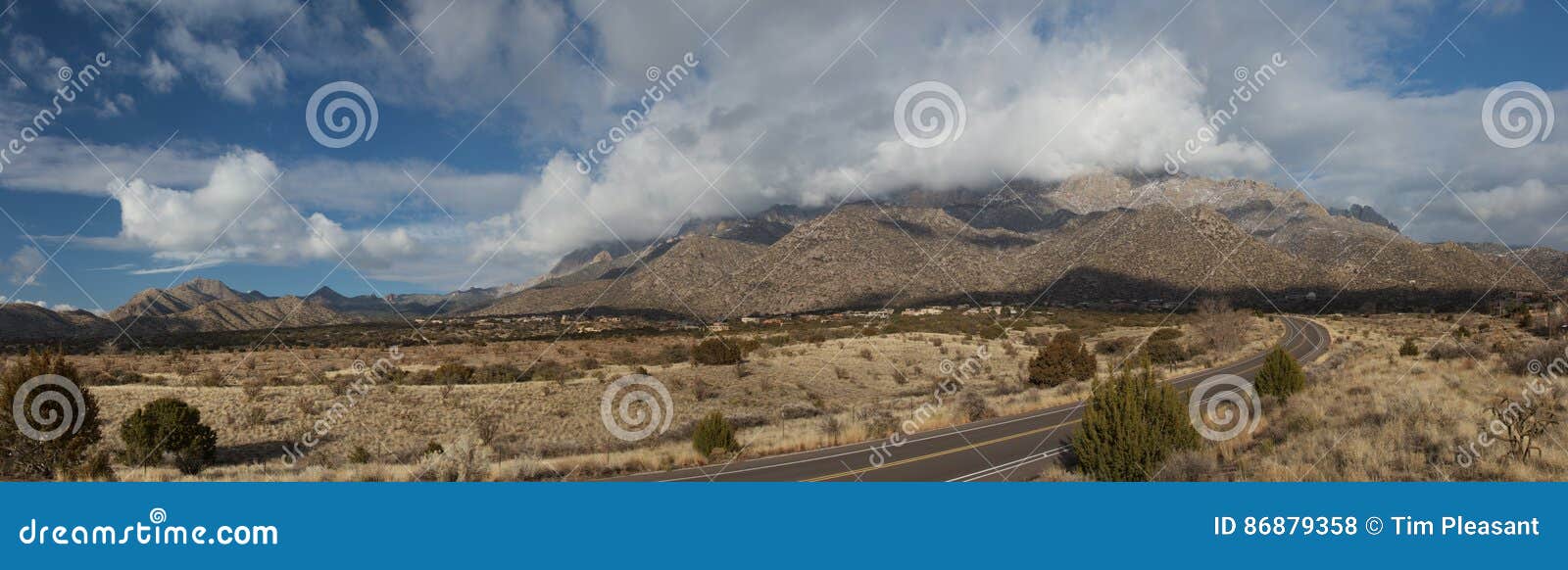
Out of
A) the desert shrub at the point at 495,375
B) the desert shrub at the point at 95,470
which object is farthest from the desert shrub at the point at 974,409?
the desert shrub at the point at 495,375

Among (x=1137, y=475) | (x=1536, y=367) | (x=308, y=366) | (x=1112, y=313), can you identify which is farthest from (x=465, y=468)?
(x=1112, y=313)

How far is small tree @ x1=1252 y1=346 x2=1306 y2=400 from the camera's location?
18.4 metres

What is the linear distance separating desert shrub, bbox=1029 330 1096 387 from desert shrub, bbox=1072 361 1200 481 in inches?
838

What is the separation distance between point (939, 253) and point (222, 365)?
96139 millimetres

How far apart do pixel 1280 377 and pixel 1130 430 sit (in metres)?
Result: 12.2

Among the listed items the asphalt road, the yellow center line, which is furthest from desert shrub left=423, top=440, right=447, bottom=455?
the yellow center line

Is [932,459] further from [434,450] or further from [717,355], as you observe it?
[717,355]

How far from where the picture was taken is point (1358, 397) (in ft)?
51.5

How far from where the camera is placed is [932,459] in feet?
45.9

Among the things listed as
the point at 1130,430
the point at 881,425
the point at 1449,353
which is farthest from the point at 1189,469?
the point at 1449,353

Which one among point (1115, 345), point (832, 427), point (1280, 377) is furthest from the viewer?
point (1115, 345)

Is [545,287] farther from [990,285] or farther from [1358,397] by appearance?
[1358,397]

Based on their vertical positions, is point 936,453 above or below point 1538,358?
above

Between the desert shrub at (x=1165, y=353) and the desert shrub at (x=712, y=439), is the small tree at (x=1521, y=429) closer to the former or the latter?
the desert shrub at (x=712, y=439)
